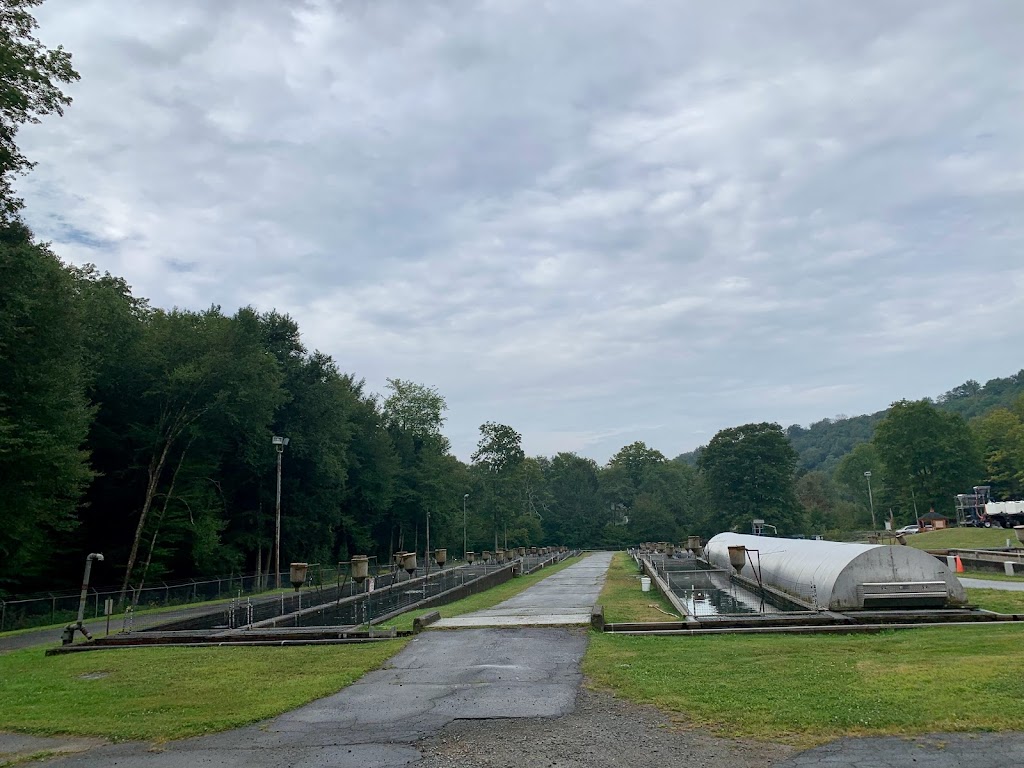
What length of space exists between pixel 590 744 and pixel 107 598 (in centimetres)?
1918

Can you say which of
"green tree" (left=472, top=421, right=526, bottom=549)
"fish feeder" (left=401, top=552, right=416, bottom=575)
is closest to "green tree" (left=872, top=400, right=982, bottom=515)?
"green tree" (left=472, top=421, right=526, bottom=549)

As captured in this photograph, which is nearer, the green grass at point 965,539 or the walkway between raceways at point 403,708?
the walkway between raceways at point 403,708

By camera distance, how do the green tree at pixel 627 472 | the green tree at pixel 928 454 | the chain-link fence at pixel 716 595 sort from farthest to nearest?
the green tree at pixel 627 472 → the green tree at pixel 928 454 → the chain-link fence at pixel 716 595

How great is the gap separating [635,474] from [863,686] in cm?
14584

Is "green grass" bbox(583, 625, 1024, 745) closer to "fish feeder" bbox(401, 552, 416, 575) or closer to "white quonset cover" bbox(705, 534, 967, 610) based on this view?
"white quonset cover" bbox(705, 534, 967, 610)

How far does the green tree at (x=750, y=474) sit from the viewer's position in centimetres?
8569

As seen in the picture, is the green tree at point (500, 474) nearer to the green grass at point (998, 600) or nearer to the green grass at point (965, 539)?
the green grass at point (965, 539)

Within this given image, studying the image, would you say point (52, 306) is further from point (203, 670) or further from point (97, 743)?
point (97, 743)

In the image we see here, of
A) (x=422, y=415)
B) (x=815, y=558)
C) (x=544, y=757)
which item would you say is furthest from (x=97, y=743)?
(x=422, y=415)

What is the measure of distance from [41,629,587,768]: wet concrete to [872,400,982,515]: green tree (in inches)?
3377

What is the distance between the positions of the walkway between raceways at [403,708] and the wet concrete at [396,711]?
0.04 feet

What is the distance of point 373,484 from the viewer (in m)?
64.0

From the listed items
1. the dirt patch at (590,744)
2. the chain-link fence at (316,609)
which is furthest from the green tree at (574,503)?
the dirt patch at (590,744)

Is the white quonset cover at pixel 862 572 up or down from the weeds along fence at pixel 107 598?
up
